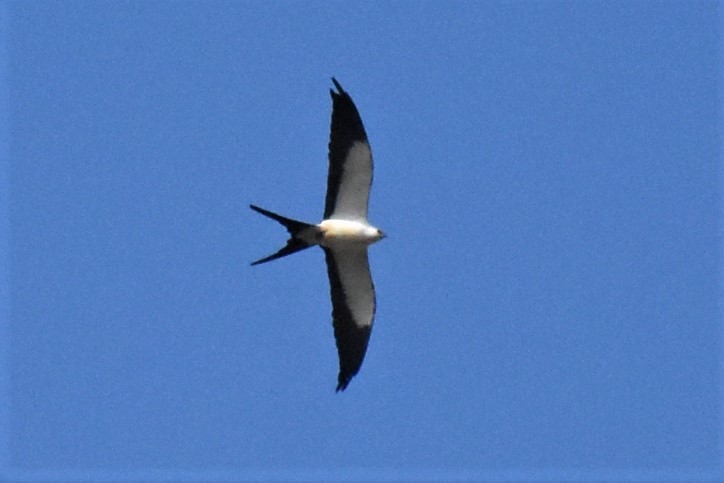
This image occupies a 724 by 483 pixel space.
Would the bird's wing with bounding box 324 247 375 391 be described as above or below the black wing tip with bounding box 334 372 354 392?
above

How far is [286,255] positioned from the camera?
16188 mm

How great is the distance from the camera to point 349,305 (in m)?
16.8

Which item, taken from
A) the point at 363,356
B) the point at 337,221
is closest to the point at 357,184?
the point at 337,221

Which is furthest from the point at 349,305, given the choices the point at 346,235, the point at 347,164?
the point at 347,164

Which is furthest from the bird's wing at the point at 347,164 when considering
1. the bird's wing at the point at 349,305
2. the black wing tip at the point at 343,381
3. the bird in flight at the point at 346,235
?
the black wing tip at the point at 343,381

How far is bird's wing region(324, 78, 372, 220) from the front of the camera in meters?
16.2

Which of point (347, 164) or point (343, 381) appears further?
point (343, 381)

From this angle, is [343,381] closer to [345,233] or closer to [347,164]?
[345,233]

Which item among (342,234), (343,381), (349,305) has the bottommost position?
(343,381)

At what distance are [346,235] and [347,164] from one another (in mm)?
593

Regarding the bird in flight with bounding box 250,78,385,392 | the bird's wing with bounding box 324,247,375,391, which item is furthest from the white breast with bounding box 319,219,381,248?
the bird's wing with bounding box 324,247,375,391

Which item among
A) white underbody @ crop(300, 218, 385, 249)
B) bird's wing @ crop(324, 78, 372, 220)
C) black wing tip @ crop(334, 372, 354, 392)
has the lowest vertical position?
black wing tip @ crop(334, 372, 354, 392)

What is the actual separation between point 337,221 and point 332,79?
3.83 feet

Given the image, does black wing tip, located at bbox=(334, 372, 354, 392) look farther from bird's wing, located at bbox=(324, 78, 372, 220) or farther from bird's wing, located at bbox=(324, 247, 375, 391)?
bird's wing, located at bbox=(324, 78, 372, 220)
